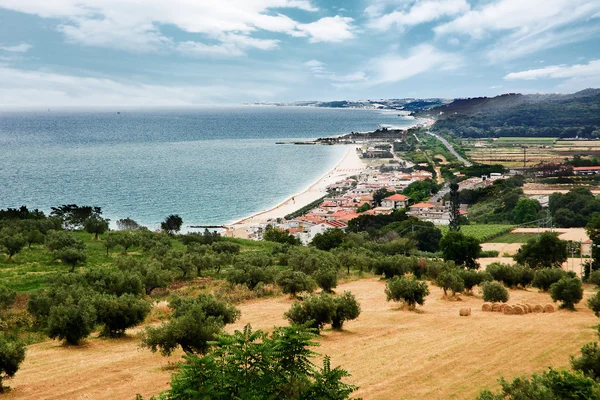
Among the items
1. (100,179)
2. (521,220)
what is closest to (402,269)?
(521,220)

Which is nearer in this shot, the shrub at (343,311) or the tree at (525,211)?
the shrub at (343,311)

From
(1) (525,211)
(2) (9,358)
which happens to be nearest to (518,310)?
(2) (9,358)

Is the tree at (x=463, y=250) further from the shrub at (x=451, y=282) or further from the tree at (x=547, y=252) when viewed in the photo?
the shrub at (x=451, y=282)

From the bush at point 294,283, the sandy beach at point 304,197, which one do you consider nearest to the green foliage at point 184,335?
→ the bush at point 294,283

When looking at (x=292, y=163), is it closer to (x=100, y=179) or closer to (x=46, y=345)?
(x=100, y=179)

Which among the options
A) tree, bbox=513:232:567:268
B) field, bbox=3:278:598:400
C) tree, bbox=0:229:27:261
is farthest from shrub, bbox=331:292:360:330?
tree, bbox=0:229:27:261

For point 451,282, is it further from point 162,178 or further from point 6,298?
point 162,178
